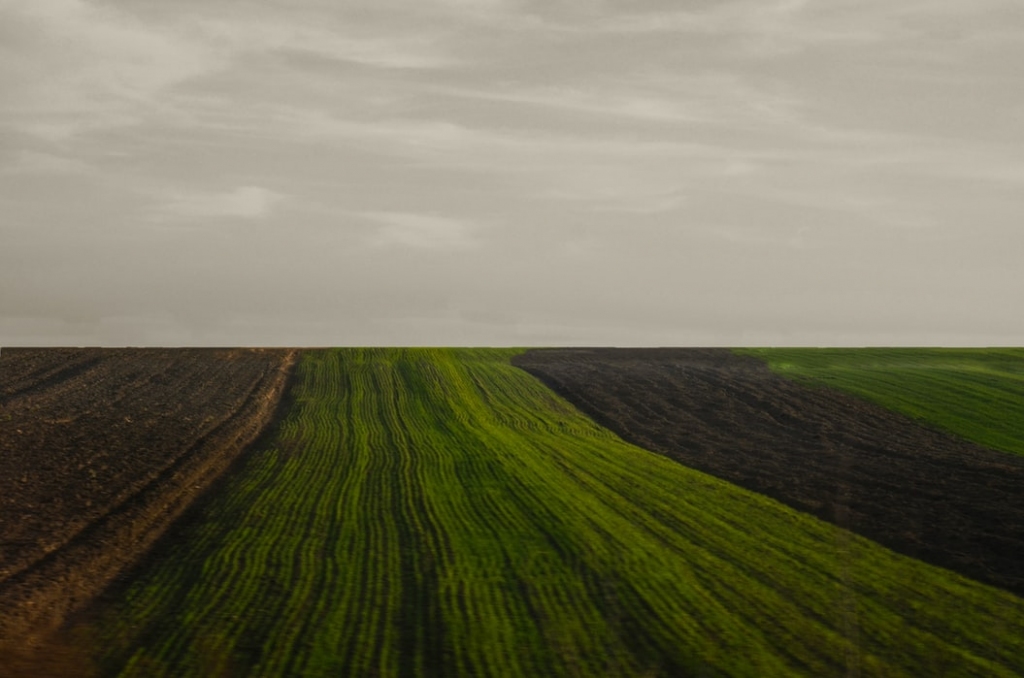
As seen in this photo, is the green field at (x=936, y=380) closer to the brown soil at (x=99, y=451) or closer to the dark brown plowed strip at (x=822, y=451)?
the dark brown plowed strip at (x=822, y=451)

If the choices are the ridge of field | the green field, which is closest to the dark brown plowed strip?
the ridge of field

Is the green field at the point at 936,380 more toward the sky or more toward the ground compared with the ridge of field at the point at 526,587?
more toward the sky

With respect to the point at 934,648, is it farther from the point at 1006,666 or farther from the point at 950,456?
the point at 950,456

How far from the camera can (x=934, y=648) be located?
18.0m

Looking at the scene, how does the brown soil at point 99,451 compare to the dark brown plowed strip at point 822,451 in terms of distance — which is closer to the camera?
the brown soil at point 99,451

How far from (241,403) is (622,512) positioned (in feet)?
88.2

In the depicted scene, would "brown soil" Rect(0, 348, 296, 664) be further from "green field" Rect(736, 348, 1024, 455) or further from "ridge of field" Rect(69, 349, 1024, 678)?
"green field" Rect(736, 348, 1024, 455)

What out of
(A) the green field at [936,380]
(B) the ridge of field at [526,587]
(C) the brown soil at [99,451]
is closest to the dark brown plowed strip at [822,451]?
(B) the ridge of field at [526,587]

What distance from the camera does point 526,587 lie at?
21156mm

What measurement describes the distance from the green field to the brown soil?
107 feet

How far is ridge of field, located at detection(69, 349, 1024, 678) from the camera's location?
17156 mm

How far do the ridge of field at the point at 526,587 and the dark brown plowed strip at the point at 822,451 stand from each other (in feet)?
5.64

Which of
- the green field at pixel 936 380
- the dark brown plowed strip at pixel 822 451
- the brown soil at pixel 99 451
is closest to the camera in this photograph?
the brown soil at pixel 99 451

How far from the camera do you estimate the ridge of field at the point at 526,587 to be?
17.2 metres
